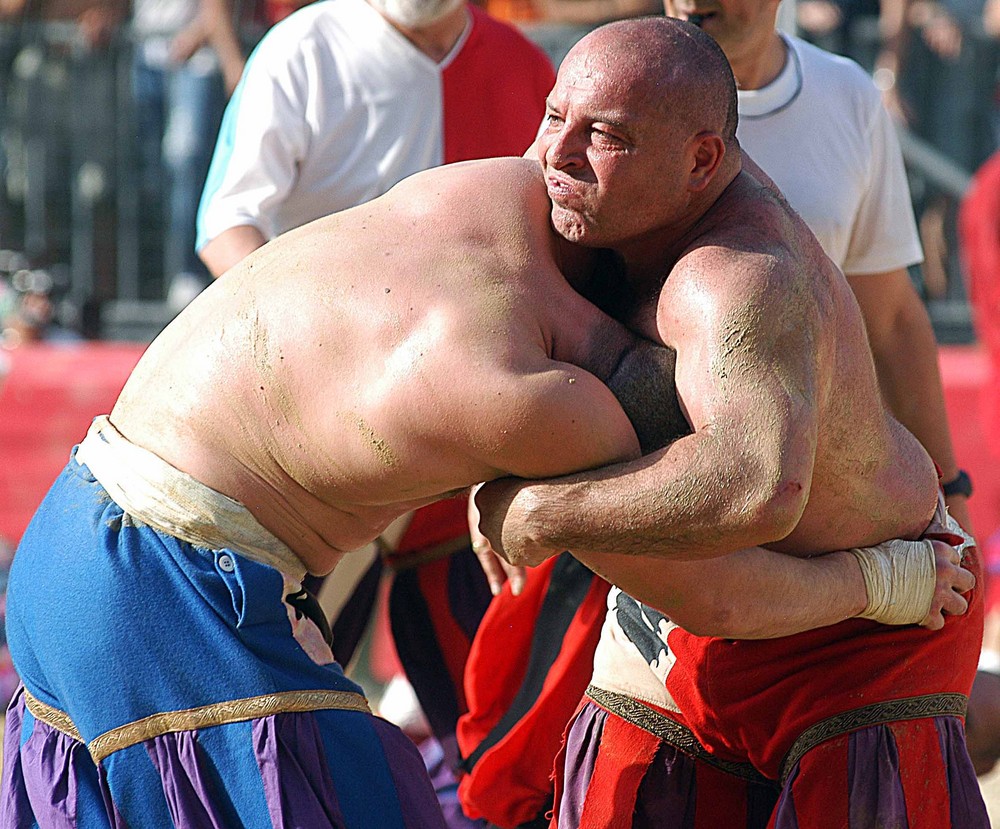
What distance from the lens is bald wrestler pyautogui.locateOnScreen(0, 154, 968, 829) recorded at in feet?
6.57

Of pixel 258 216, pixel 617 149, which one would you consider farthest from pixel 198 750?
pixel 258 216

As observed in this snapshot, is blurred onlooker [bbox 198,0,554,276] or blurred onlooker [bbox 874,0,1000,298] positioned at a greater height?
blurred onlooker [bbox 198,0,554,276]

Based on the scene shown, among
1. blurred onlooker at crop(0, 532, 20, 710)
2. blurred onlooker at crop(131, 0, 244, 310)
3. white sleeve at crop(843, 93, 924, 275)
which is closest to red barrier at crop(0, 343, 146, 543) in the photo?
blurred onlooker at crop(0, 532, 20, 710)

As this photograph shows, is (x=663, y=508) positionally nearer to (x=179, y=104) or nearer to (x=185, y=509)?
(x=185, y=509)

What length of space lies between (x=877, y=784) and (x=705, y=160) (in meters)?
0.95

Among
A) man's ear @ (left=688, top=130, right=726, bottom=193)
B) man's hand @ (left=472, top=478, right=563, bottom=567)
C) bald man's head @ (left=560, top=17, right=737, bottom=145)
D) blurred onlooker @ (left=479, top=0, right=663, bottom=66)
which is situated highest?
bald man's head @ (left=560, top=17, right=737, bottom=145)

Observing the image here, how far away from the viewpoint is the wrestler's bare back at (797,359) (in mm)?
1933

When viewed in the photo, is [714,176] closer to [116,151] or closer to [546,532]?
[546,532]

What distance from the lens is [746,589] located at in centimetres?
217

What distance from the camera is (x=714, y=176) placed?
83.2 inches

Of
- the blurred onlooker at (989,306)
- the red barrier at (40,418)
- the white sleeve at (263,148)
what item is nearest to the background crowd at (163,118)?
the red barrier at (40,418)

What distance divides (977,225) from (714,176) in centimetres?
347

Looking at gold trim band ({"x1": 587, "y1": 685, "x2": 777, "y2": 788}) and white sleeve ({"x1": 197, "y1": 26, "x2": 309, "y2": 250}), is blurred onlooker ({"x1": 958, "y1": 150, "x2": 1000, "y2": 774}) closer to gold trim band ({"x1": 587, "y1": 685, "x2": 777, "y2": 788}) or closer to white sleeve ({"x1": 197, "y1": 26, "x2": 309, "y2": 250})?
gold trim band ({"x1": 587, "y1": 685, "x2": 777, "y2": 788})

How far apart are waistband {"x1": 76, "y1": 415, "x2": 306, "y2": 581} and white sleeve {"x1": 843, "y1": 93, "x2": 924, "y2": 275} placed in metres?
1.46
